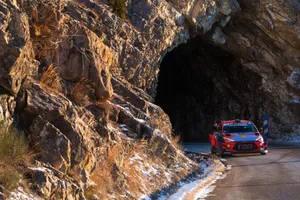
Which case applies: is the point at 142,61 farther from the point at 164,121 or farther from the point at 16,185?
the point at 16,185

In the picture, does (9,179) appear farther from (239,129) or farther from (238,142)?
(239,129)

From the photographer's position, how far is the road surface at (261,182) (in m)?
11.3

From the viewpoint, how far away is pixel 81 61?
36.4 ft

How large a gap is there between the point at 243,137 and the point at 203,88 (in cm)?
2067

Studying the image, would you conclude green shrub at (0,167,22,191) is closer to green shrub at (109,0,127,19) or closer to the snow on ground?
the snow on ground

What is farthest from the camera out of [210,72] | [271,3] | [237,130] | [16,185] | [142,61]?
[210,72]

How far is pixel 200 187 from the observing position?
13.1 m

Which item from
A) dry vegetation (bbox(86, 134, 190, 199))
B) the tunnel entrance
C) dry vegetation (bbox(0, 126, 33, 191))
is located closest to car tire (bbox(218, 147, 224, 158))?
dry vegetation (bbox(86, 134, 190, 199))

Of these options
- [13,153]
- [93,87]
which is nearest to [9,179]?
[13,153]

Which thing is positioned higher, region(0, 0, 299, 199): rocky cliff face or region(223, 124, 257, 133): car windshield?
region(0, 0, 299, 199): rocky cliff face

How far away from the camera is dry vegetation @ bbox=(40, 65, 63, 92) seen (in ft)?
31.9

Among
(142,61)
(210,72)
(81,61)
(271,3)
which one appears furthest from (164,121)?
(210,72)

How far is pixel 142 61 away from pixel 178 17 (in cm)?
622

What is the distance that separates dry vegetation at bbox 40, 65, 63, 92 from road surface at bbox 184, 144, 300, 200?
4.28 m
